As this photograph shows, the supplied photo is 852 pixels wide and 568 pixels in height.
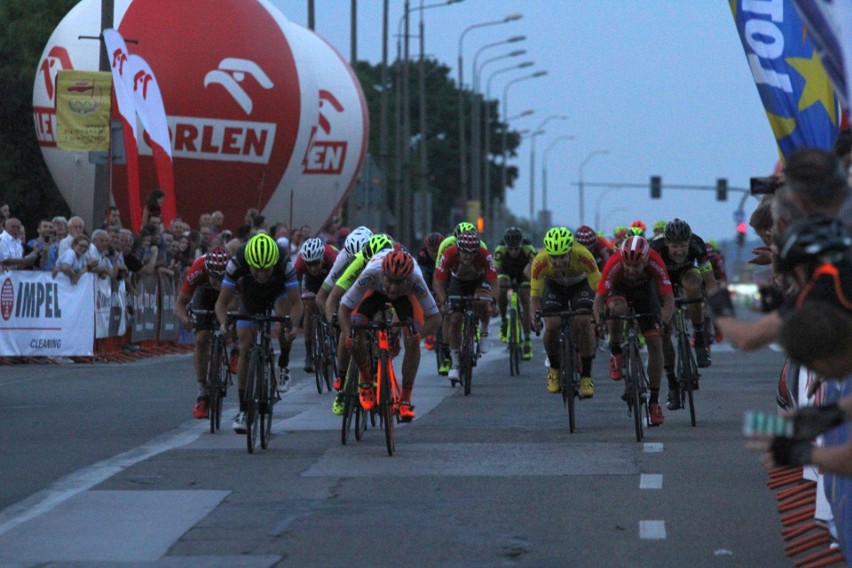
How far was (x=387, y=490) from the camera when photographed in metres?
11.3

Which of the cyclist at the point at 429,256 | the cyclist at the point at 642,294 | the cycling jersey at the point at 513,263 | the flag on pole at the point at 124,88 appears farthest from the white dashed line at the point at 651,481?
the flag on pole at the point at 124,88

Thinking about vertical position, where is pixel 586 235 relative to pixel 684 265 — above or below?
above

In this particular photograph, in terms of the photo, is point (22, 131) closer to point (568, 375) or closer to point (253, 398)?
point (568, 375)

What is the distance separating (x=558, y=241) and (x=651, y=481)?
17.0ft

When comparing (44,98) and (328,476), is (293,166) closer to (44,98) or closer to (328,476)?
(44,98)

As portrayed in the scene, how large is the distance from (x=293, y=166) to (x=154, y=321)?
15735mm

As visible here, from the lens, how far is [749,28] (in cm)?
1277

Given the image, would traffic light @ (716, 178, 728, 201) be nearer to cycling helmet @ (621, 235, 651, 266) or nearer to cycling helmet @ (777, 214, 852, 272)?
cycling helmet @ (621, 235, 651, 266)

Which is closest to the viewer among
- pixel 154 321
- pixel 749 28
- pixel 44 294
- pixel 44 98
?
pixel 749 28

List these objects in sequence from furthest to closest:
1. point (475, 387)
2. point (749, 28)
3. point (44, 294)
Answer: point (44, 294), point (475, 387), point (749, 28)

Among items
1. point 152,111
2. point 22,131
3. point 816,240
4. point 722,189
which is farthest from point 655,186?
point 816,240

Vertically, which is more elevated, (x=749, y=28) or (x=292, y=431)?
(x=749, y=28)

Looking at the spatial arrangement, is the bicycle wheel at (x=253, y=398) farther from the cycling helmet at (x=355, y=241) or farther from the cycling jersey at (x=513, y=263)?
the cycling jersey at (x=513, y=263)

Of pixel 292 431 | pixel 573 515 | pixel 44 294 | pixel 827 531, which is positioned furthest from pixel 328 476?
pixel 44 294
